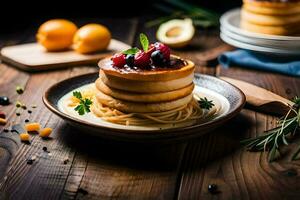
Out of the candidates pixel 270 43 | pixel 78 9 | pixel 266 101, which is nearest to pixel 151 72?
pixel 266 101

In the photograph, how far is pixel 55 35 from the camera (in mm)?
4199

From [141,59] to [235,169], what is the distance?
659 mm

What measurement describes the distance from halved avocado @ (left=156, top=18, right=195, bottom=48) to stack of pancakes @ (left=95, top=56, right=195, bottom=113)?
1612mm

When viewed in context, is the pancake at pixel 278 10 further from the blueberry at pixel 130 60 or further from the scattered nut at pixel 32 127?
the scattered nut at pixel 32 127

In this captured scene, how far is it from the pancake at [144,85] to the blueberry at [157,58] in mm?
104

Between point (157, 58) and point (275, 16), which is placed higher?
point (157, 58)

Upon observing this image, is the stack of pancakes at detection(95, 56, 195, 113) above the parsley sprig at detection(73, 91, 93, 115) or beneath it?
above

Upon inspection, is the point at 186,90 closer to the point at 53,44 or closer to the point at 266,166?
the point at 266,166

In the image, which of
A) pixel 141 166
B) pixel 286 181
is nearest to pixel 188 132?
pixel 141 166

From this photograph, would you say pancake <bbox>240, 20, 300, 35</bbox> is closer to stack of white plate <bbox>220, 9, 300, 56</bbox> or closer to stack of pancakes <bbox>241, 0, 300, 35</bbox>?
stack of pancakes <bbox>241, 0, 300, 35</bbox>

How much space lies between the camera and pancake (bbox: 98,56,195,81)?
2623 millimetres

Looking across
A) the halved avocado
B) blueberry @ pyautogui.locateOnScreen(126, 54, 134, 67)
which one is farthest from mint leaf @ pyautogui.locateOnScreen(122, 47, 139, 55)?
the halved avocado

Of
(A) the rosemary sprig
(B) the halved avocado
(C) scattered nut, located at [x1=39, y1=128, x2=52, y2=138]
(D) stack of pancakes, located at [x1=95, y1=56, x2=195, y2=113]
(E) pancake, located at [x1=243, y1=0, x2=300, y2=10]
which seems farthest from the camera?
(B) the halved avocado

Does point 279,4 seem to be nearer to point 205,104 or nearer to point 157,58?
point 205,104
